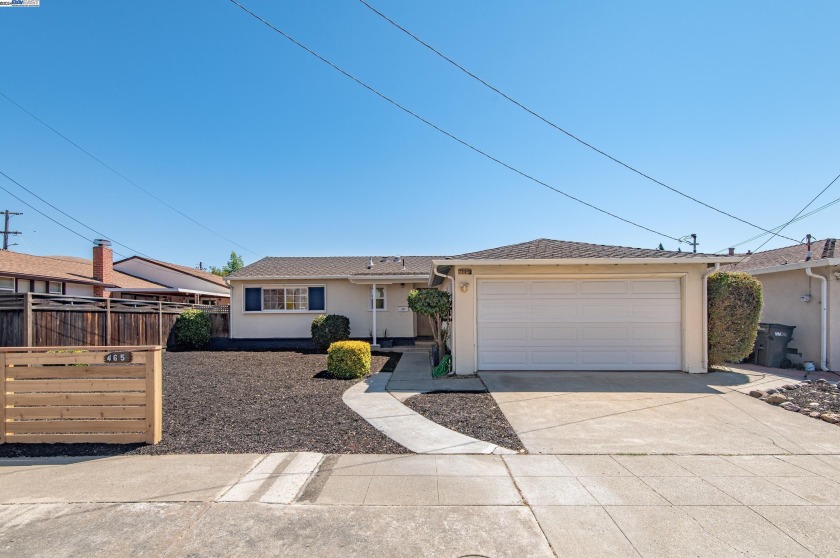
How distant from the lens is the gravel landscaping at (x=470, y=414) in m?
5.30

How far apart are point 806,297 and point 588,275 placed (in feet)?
20.4

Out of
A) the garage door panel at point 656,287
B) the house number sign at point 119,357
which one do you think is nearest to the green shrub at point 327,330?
the garage door panel at point 656,287

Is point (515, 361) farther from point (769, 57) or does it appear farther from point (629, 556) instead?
point (769, 57)

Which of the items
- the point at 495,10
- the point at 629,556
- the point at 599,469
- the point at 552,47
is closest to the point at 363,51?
the point at 495,10

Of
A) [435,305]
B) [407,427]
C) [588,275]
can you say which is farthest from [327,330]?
[407,427]

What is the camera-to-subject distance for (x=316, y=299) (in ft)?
53.8

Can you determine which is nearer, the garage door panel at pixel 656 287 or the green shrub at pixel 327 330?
the garage door panel at pixel 656 287

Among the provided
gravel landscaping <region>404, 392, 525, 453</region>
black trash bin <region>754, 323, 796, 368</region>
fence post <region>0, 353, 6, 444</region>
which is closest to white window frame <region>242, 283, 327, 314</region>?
gravel landscaping <region>404, 392, 525, 453</region>

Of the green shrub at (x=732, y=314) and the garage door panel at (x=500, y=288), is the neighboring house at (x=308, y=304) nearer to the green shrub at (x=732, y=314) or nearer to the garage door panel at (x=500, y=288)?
the garage door panel at (x=500, y=288)

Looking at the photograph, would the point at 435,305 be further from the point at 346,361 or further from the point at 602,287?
the point at 602,287

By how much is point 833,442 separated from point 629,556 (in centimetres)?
442

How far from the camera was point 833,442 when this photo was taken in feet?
16.7

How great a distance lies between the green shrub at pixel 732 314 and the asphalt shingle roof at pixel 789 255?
8.56 ft

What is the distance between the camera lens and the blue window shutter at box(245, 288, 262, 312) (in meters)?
16.3
